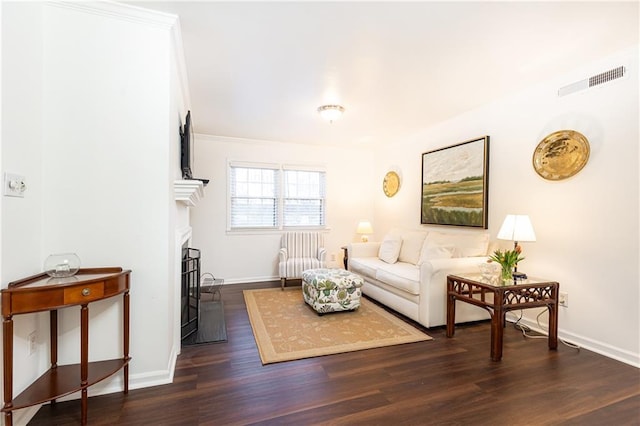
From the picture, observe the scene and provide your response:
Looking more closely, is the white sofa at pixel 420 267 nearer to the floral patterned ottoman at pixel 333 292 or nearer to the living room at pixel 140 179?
the floral patterned ottoman at pixel 333 292

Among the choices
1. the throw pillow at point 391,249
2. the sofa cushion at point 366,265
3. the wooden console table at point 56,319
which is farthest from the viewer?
the throw pillow at point 391,249

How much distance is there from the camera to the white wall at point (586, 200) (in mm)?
2352

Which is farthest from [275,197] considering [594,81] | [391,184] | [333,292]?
[594,81]

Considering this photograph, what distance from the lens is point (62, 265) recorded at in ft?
5.44

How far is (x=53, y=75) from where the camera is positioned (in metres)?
1.80

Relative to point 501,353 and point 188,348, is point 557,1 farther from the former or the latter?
point 188,348

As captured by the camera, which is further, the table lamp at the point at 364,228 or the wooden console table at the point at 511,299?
the table lamp at the point at 364,228

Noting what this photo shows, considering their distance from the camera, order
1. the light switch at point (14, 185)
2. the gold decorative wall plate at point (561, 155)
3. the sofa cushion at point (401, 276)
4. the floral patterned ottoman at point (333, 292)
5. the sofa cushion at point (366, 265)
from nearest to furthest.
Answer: the light switch at point (14, 185), the gold decorative wall plate at point (561, 155), the sofa cushion at point (401, 276), the floral patterned ottoman at point (333, 292), the sofa cushion at point (366, 265)

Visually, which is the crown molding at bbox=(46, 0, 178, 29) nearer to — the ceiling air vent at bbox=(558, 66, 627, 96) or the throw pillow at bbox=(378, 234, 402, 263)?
the ceiling air vent at bbox=(558, 66, 627, 96)

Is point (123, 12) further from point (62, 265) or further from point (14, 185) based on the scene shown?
point (62, 265)

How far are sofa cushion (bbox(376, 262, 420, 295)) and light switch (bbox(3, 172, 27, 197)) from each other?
319 cm

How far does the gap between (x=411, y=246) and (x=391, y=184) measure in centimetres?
153

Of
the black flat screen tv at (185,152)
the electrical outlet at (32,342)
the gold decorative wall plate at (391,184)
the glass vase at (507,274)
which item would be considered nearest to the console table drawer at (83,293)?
the electrical outlet at (32,342)

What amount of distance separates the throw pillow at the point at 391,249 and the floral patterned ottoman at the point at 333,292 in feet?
3.11
